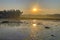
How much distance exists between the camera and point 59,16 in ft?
28.2

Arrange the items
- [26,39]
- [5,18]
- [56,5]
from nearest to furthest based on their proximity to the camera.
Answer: [26,39] → [56,5] → [5,18]

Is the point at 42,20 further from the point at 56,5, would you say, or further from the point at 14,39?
the point at 14,39

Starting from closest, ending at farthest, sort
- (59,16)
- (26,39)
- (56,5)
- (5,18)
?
(26,39) → (56,5) → (59,16) → (5,18)

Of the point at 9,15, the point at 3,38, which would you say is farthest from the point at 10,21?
the point at 3,38

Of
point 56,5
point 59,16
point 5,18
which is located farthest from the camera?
point 5,18

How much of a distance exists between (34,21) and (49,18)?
83 centimetres

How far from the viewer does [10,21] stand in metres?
9.50

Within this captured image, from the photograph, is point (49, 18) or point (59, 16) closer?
point (59, 16)

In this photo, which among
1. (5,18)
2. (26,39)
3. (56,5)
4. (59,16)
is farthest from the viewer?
(5,18)

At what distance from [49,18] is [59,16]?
0.91m

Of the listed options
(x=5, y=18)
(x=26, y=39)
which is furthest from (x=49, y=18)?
(x=26, y=39)

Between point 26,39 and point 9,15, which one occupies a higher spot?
point 9,15

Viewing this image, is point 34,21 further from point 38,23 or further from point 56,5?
point 56,5

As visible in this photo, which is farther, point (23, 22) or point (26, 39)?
point (23, 22)
